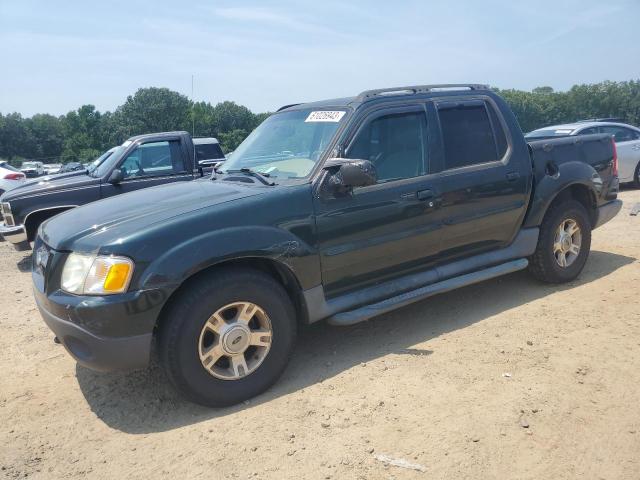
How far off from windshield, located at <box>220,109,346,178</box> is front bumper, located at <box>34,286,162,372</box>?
1452mm

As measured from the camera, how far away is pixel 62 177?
7.73 metres

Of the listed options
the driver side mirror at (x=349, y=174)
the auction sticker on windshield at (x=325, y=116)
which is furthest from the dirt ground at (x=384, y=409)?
the auction sticker on windshield at (x=325, y=116)

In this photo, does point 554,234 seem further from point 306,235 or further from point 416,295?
point 306,235

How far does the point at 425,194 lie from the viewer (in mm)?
4000

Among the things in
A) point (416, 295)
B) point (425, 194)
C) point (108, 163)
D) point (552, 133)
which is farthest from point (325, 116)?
point (552, 133)

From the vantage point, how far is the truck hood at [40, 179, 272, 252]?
307 cm

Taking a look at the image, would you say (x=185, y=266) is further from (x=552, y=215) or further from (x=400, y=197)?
(x=552, y=215)

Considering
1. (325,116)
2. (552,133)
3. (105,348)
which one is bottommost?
(105,348)

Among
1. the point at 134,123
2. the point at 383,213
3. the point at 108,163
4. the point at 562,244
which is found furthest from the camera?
the point at 134,123

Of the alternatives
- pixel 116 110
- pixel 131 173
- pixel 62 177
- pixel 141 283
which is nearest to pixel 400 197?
pixel 141 283

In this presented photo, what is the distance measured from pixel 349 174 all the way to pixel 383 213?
0.50 m

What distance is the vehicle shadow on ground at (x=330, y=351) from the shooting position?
323 centimetres

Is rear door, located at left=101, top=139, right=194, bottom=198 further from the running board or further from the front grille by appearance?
the running board

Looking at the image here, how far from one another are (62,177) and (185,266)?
5759mm
